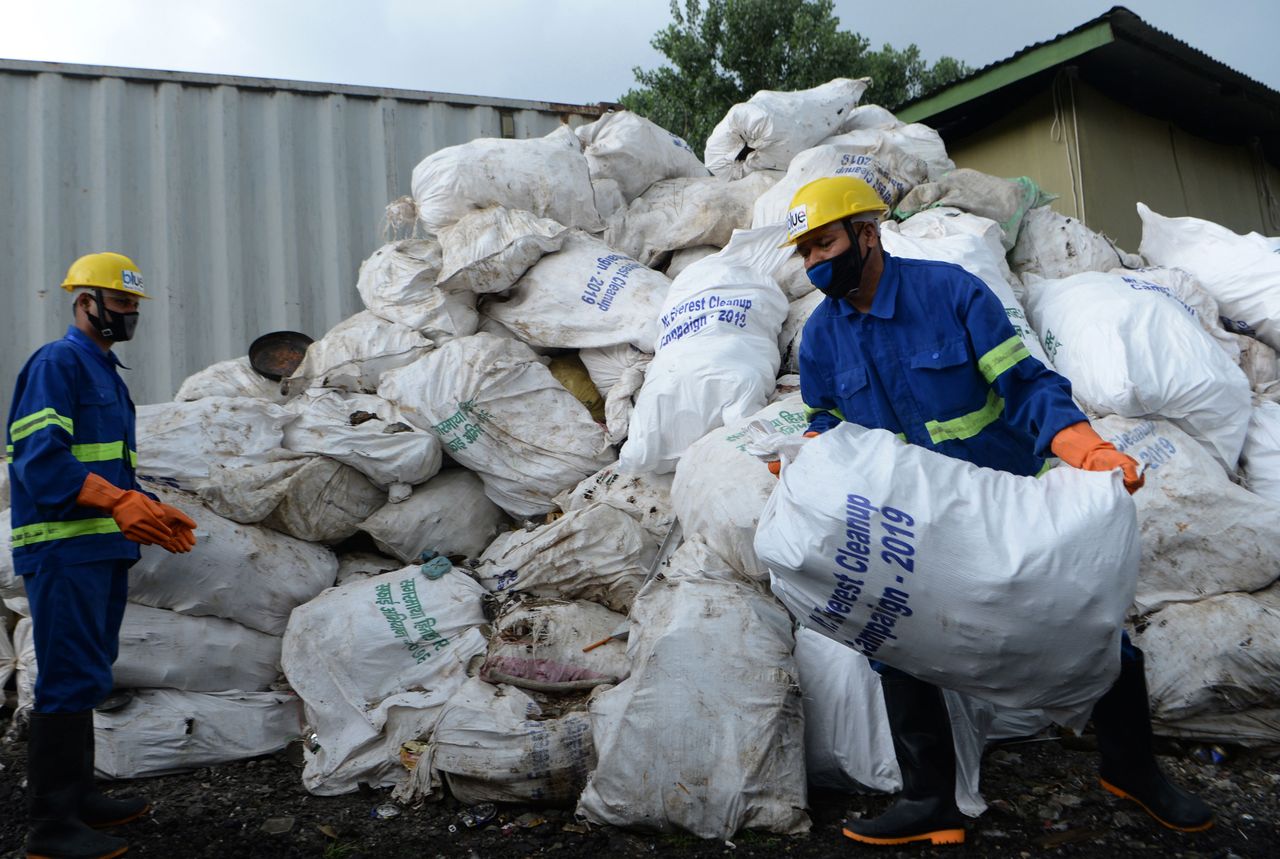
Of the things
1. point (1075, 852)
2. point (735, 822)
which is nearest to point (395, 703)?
point (735, 822)

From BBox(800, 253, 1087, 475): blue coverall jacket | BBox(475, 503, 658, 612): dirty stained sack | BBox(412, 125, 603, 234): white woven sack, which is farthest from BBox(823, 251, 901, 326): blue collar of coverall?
BBox(412, 125, 603, 234): white woven sack

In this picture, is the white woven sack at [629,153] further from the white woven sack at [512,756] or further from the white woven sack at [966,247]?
the white woven sack at [512,756]

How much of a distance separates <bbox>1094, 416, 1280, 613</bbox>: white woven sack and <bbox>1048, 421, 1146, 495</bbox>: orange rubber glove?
38.4 inches

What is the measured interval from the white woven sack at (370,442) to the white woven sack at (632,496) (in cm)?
49

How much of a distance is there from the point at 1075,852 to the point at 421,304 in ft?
9.43

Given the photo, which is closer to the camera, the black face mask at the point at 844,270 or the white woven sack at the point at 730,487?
the black face mask at the point at 844,270

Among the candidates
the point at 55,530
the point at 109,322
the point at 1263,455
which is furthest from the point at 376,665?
the point at 1263,455

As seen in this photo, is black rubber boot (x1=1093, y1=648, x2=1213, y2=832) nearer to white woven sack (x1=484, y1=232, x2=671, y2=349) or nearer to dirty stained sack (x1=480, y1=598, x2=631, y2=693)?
dirty stained sack (x1=480, y1=598, x2=631, y2=693)

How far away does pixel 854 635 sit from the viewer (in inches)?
69.0

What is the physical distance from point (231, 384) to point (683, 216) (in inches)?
76.7

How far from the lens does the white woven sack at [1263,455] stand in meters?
2.83

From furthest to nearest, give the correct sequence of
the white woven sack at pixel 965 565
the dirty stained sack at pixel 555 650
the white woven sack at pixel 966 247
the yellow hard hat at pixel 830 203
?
the white woven sack at pixel 966 247
the dirty stained sack at pixel 555 650
the yellow hard hat at pixel 830 203
the white woven sack at pixel 965 565

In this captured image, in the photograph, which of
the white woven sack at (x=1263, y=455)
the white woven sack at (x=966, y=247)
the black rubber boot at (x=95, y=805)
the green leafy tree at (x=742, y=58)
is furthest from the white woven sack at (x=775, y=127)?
the green leafy tree at (x=742, y=58)

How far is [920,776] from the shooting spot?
195 cm
